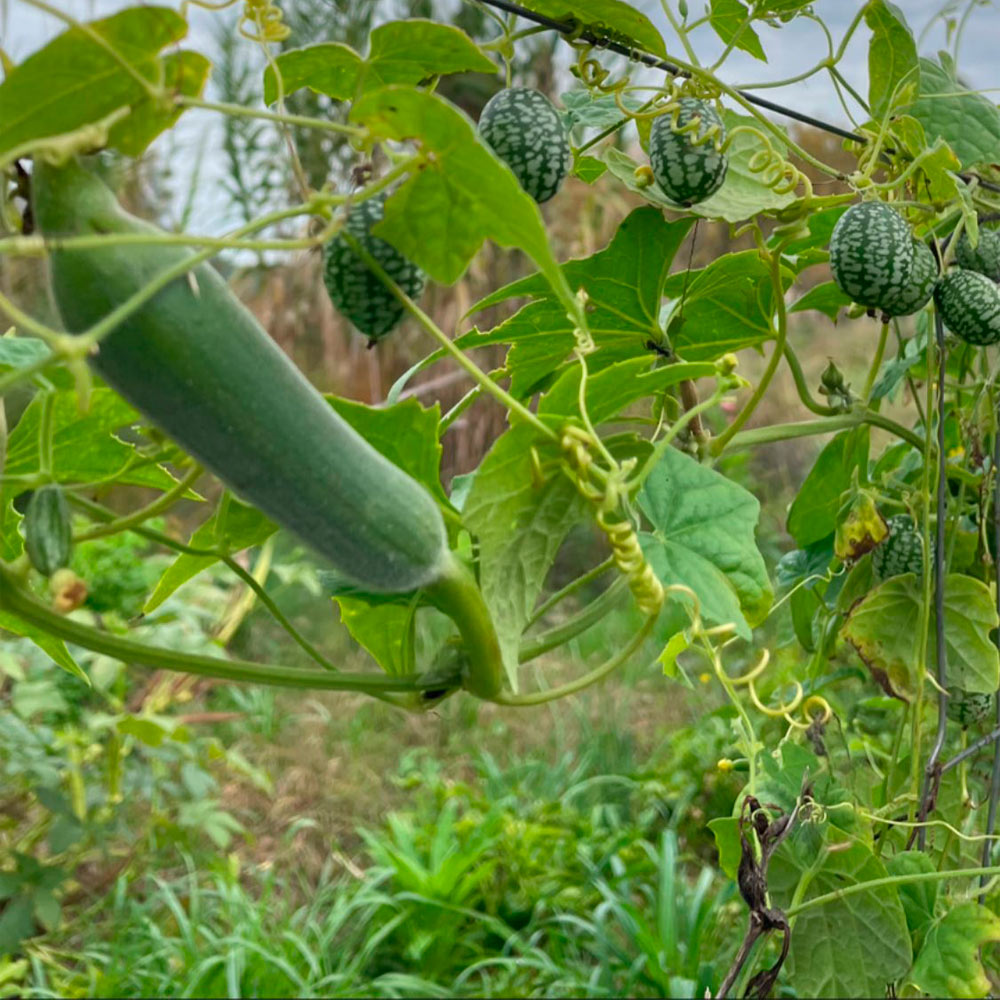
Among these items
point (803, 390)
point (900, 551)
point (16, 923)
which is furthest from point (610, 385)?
point (16, 923)

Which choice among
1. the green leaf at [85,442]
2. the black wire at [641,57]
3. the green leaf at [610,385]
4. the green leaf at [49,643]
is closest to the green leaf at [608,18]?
the black wire at [641,57]

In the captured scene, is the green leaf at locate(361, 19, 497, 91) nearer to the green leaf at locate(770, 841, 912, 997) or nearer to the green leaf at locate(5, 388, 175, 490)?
the green leaf at locate(5, 388, 175, 490)

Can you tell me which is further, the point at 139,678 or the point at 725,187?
the point at 139,678

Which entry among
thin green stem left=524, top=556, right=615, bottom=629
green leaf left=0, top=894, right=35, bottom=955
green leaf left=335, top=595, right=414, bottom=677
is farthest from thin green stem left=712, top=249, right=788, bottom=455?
green leaf left=0, top=894, right=35, bottom=955

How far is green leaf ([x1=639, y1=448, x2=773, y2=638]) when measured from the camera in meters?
0.55

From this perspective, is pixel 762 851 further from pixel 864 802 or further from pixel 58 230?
pixel 58 230

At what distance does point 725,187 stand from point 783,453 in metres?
4.26

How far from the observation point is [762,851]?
2.15 ft

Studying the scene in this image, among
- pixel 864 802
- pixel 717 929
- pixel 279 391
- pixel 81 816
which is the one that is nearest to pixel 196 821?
pixel 81 816

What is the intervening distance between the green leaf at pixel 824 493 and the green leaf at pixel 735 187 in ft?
0.80

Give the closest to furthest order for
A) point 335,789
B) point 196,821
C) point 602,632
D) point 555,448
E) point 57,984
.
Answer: point 555,448
point 57,984
point 196,821
point 335,789
point 602,632

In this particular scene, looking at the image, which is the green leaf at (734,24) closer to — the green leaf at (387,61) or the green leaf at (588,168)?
the green leaf at (588,168)

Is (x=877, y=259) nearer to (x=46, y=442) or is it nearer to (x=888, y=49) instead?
(x=888, y=49)

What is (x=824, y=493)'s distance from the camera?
0.94 meters
